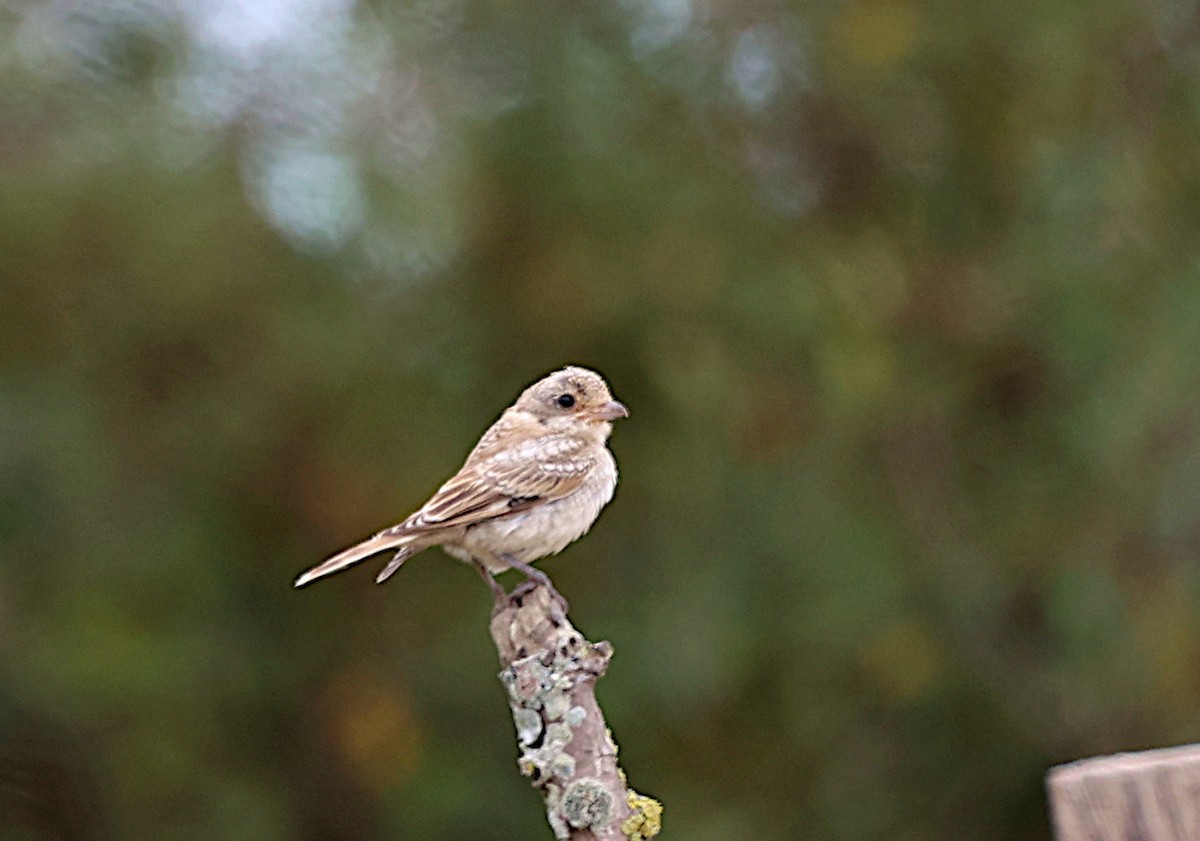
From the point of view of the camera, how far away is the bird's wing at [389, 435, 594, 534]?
3.58 metres

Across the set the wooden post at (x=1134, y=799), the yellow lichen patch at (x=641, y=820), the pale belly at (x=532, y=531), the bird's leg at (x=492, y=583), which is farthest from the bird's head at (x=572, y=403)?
the wooden post at (x=1134, y=799)

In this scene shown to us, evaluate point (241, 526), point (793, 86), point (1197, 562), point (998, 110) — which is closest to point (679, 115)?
point (793, 86)

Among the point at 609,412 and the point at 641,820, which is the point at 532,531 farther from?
the point at 641,820

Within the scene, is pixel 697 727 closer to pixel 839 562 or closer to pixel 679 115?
pixel 839 562

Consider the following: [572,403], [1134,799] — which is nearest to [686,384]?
[572,403]

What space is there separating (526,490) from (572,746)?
1.10 metres

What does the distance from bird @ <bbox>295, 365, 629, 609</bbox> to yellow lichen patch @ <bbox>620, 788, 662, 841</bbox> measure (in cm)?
73

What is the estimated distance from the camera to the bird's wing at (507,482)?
3578 millimetres

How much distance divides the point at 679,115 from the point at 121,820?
2.87 m

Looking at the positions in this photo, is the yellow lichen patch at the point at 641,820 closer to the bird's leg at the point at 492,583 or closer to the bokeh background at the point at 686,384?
the bird's leg at the point at 492,583

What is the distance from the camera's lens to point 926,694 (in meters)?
5.67

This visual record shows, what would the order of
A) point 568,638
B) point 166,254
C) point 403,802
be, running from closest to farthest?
point 568,638
point 166,254
point 403,802

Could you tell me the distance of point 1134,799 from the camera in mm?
1789

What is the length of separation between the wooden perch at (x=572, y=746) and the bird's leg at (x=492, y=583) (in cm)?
29
